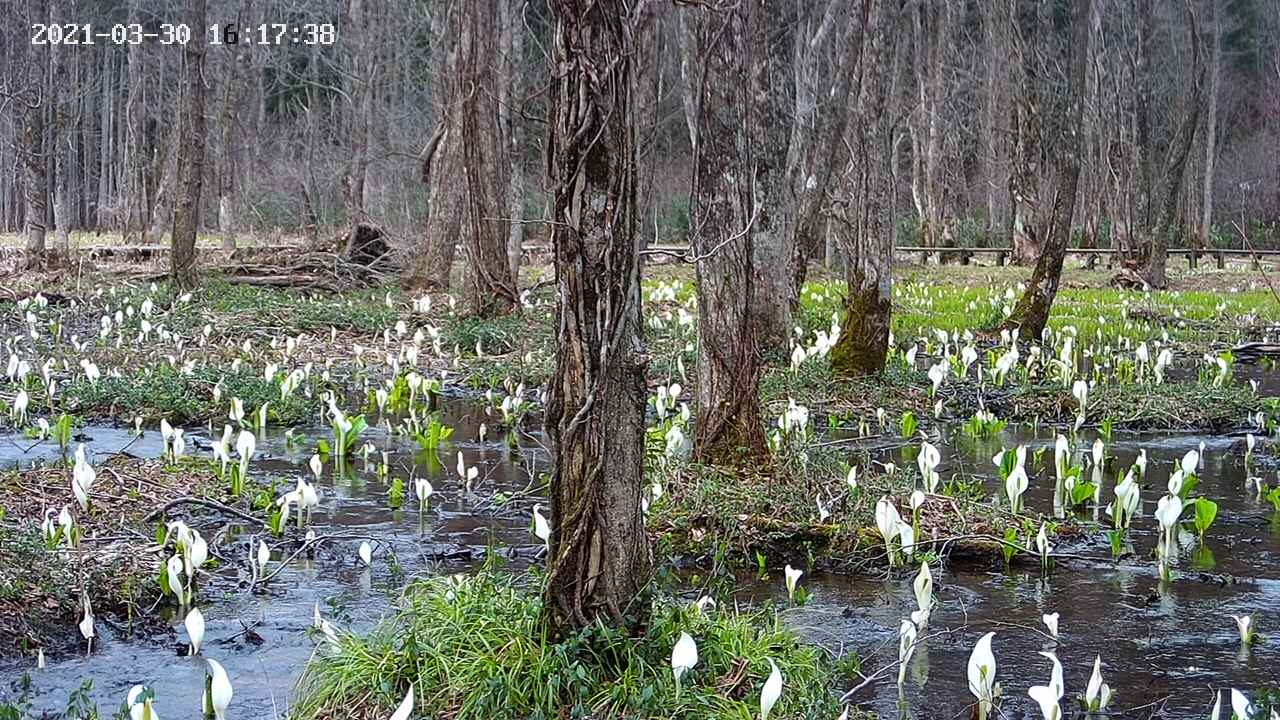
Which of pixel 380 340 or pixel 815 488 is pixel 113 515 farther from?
pixel 380 340

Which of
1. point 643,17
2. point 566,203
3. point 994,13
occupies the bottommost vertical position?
point 566,203

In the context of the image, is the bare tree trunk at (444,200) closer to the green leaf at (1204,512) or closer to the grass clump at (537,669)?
the green leaf at (1204,512)

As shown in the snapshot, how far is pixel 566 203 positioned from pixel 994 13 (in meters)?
31.1

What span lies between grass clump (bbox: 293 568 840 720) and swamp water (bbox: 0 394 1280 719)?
0.35 meters

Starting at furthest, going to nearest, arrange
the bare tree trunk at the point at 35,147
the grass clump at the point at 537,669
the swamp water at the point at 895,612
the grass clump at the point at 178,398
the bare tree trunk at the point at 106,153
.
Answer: the bare tree trunk at the point at 106,153
the bare tree trunk at the point at 35,147
the grass clump at the point at 178,398
the swamp water at the point at 895,612
the grass clump at the point at 537,669

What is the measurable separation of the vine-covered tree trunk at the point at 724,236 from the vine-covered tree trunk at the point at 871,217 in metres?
3.41

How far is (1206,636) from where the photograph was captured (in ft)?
17.0

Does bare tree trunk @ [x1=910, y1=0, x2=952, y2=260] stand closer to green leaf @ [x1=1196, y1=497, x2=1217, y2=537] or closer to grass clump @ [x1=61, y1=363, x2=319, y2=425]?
grass clump @ [x1=61, y1=363, x2=319, y2=425]

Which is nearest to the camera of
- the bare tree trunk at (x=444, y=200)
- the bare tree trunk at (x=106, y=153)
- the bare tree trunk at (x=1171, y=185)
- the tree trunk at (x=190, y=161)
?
the tree trunk at (x=190, y=161)

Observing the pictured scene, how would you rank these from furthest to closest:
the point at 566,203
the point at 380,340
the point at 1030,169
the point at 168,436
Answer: the point at 1030,169, the point at 380,340, the point at 168,436, the point at 566,203

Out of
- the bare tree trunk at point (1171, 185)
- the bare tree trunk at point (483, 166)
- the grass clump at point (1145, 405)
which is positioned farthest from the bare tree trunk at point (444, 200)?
the bare tree trunk at point (1171, 185)

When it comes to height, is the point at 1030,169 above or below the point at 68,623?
above

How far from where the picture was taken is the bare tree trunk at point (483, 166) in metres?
14.7

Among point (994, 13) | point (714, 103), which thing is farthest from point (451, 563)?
point (994, 13)
